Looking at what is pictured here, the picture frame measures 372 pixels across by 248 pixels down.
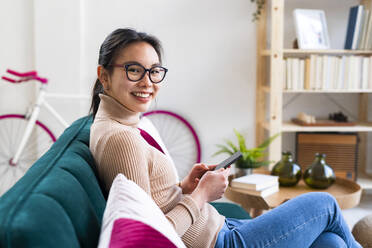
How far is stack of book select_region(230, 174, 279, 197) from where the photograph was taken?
214cm

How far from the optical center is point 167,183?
1361 millimetres

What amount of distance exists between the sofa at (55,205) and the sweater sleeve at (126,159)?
61 mm

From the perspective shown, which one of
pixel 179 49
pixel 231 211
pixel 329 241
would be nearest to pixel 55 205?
pixel 329 241

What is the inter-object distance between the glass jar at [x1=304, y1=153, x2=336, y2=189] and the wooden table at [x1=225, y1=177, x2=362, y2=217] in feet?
0.15

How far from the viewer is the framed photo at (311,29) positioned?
3.29 m

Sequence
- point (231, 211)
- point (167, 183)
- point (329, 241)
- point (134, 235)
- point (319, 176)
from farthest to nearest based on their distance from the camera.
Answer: point (319, 176) < point (231, 211) < point (329, 241) < point (167, 183) < point (134, 235)

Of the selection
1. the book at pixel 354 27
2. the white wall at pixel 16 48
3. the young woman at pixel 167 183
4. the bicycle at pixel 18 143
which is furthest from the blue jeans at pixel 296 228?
the white wall at pixel 16 48

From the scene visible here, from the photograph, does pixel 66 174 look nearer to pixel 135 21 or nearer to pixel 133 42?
pixel 133 42

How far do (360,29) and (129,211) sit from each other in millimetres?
2962

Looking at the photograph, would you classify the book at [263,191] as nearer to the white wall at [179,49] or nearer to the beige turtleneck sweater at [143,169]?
the beige turtleneck sweater at [143,169]

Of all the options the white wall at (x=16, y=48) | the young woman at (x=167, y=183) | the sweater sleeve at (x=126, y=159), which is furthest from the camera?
the white wall at (x=16, y=48)

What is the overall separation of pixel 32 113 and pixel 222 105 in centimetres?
151

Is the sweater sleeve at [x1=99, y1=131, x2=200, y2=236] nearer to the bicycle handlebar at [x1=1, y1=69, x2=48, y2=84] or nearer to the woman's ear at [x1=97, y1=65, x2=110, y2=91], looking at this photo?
the woman's ear at [x1=97, y1=65, x2=110, y2=91]

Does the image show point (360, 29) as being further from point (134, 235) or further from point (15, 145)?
point (134, 235)
